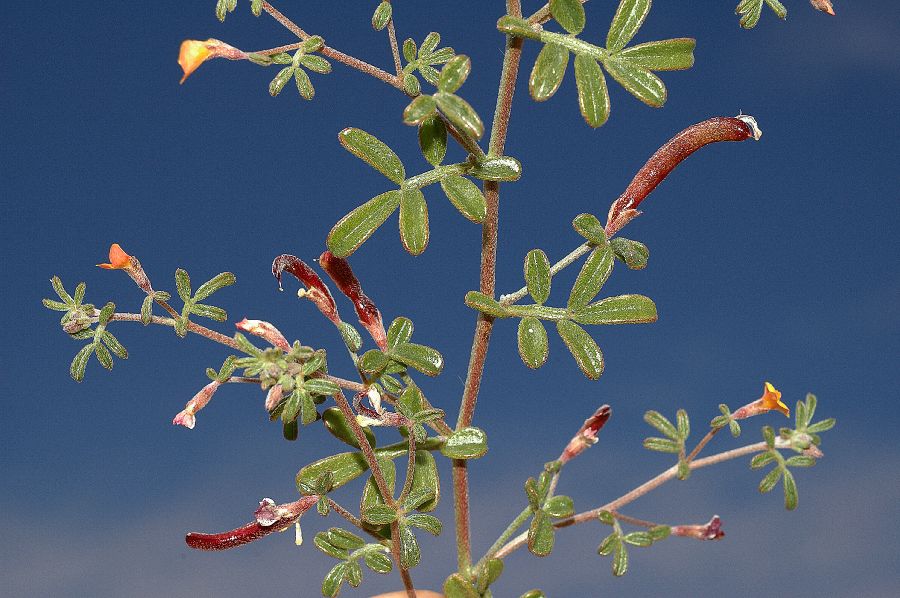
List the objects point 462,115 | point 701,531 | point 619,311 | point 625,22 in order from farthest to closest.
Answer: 1. point 701,531
2. point 619,311
3. point 625,22
4. point 462,115

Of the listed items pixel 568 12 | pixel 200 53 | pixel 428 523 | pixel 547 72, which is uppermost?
pixel 200 53

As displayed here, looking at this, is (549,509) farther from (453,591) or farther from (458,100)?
(458,100)

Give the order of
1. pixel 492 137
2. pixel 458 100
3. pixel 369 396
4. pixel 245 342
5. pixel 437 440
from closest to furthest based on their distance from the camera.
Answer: pixel 458 100 < pixel 245 342 < pixel 492 137 < pixel 369 396 < pixel 437 440

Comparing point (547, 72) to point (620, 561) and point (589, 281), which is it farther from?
point (620, 561)

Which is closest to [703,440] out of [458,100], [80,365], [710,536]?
[710,536]

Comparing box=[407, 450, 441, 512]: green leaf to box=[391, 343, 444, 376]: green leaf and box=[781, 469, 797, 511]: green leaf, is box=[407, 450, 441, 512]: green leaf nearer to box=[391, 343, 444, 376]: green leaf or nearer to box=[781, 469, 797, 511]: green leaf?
box=[391, 343, 444, 376]: green leaf

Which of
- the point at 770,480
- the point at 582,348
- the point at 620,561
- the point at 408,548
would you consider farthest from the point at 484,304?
the point at 770,480
